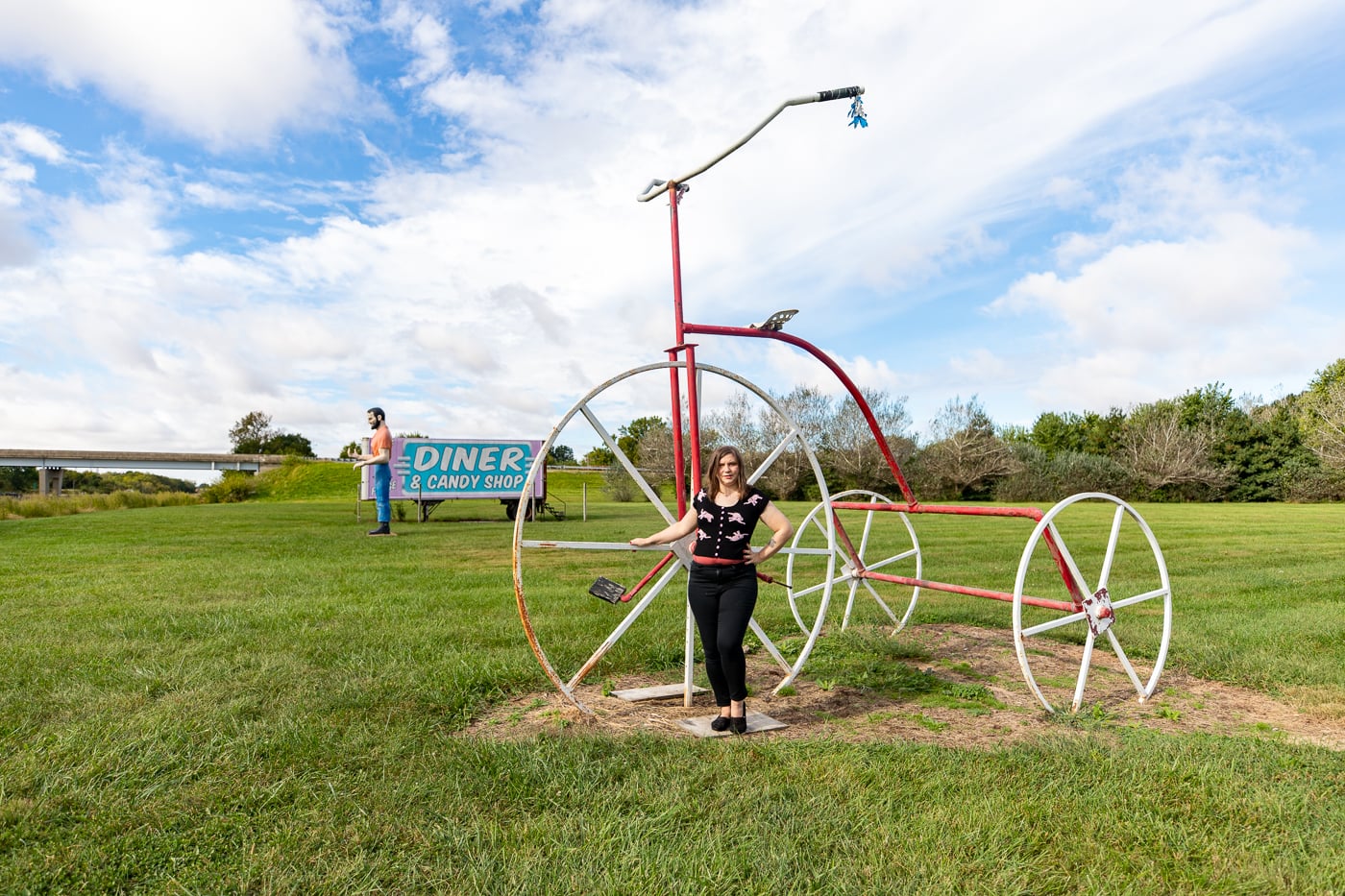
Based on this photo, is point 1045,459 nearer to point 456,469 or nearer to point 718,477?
point 456,469

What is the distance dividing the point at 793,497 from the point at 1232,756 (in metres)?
37.2

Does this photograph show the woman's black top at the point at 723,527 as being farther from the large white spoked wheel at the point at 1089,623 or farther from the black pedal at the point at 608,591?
the large white spoked wheel at the point at 1089,623

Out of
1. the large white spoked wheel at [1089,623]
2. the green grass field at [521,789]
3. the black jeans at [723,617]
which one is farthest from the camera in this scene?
the large white spoked wheel at [1089,623]

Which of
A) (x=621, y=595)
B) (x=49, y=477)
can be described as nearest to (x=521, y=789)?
(x=621, y=595)

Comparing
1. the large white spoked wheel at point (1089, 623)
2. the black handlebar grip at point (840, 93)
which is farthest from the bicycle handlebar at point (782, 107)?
the large white spoked wheel at point (1089, 623)

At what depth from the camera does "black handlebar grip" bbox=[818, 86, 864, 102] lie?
4.85 meters

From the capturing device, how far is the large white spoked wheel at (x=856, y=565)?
6543mm

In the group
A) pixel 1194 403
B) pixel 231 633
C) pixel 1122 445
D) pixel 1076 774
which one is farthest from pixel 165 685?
pixel 1194 403

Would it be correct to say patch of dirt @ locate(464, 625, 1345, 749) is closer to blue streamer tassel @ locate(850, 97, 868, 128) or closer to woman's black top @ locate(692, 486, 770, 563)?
woman's black top @ locate(692, 486, 770, 563)

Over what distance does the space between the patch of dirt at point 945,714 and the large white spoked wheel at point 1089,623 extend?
11 centimetres

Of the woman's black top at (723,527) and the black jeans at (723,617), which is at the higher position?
the woman's black top at (723,527)

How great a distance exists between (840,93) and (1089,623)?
3.28 meters

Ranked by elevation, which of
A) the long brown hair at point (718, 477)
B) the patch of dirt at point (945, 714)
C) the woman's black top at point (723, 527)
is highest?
the long brown hair at point (718, 477)

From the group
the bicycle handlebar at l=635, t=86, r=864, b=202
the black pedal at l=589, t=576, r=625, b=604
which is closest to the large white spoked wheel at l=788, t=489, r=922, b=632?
the black pedal at l=589, t=576, r=625, b=604
